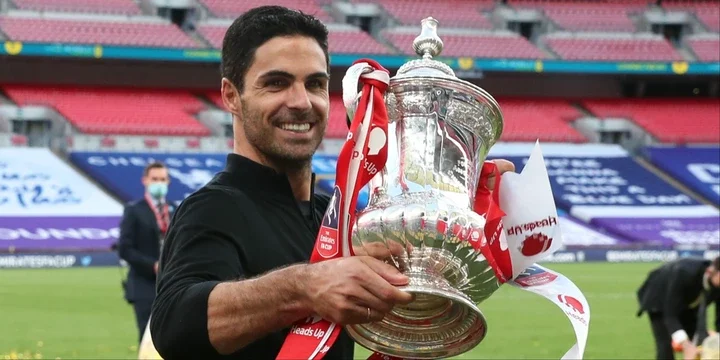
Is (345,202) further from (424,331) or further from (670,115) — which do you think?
(670,115)

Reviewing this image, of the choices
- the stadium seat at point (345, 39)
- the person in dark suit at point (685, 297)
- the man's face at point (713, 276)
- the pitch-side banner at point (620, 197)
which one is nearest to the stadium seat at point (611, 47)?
the pitch-side banner at point (620, 197)

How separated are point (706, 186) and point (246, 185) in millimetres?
32680

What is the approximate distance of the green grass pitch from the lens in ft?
36.0

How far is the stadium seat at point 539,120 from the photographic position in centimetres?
3512

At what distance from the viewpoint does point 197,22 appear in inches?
1378

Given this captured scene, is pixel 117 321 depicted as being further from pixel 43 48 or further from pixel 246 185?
pixel 43 48

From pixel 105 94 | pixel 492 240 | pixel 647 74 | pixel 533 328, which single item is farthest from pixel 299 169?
pixel 647 74

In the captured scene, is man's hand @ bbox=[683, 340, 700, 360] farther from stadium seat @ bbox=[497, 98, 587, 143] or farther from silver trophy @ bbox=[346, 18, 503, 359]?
stadium seat @ bbox=[497, 98, 587, 143]

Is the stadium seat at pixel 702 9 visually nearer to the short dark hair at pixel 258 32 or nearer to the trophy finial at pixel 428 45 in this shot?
the trophy finial at pixel 428 45

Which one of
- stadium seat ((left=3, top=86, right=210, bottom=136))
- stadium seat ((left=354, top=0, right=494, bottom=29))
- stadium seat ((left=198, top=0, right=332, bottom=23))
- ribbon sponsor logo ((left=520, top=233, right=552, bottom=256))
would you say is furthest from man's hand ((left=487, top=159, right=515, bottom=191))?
stadium seat ((left=354, top=0, right=494, bottom=29))

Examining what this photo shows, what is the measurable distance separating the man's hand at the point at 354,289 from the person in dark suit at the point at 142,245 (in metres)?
6.03

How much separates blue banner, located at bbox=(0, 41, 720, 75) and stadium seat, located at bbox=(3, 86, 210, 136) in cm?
149

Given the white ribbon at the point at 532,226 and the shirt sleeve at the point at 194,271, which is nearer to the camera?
the shirt sleeve at the point at 194,271

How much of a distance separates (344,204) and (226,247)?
0.34m
